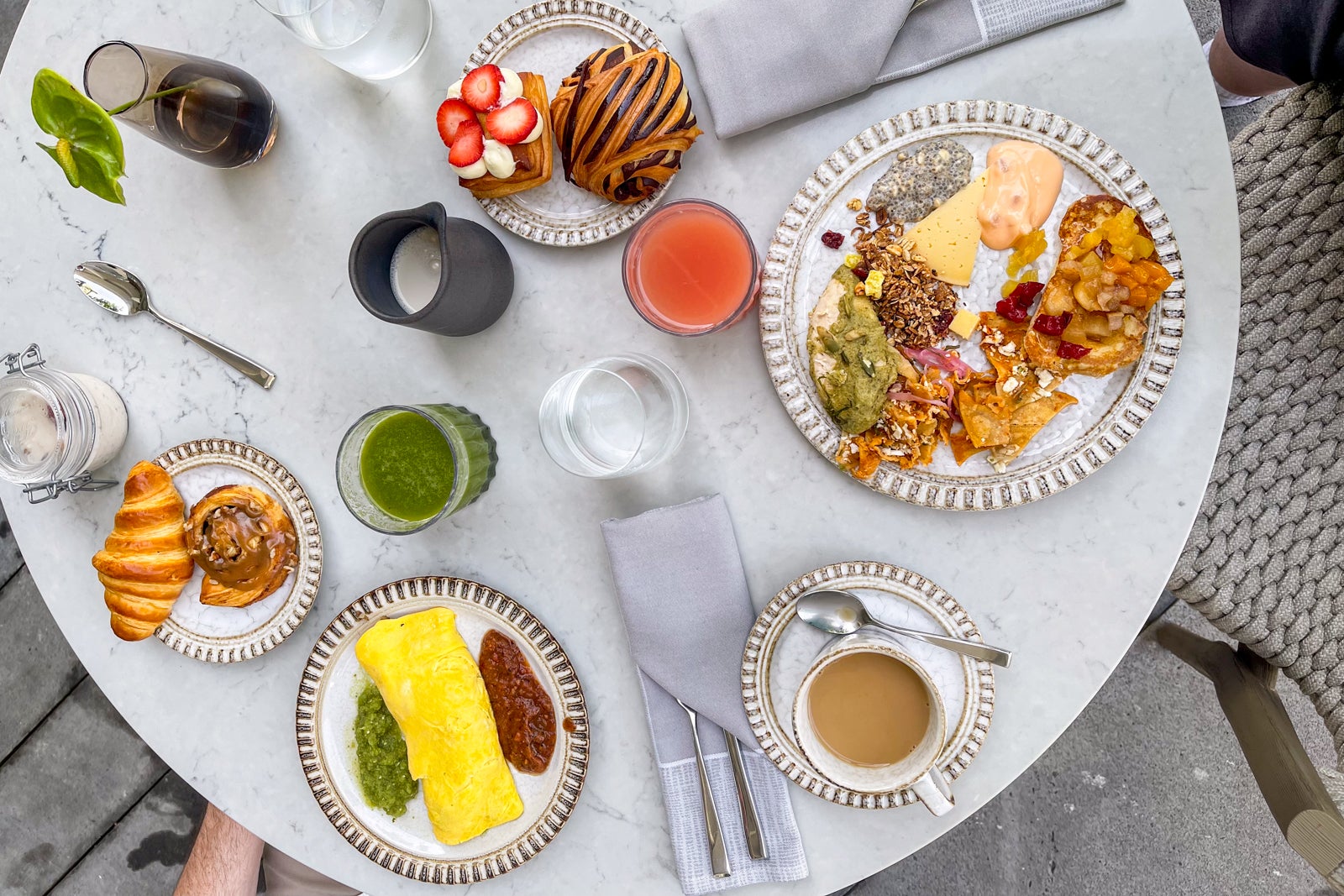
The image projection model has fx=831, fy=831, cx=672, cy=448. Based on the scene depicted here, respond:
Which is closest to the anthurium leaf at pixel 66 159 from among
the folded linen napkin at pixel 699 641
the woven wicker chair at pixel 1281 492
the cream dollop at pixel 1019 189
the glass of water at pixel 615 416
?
the glass of water at pixel 615 416

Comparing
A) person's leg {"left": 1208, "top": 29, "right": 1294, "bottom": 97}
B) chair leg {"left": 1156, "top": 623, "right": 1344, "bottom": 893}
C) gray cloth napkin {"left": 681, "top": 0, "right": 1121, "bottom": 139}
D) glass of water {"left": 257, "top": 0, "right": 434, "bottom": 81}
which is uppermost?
glass of water {"left": 257, "top": 0, "right": 434, "bottom": 81}

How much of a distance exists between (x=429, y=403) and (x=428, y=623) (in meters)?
0.36

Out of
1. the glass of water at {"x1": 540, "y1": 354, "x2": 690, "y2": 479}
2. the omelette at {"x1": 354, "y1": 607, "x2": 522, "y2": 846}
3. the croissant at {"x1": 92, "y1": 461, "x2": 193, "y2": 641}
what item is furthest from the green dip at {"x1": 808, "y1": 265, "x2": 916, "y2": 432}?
the croissant at {"x1": 92, "y1": 461, "x2": 193, "y2": 641}

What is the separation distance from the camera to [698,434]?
4.46ft

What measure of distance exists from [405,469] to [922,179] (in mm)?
910

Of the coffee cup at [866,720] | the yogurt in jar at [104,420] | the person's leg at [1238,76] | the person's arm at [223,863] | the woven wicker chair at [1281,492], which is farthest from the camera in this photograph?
the person's arm at [223,863]

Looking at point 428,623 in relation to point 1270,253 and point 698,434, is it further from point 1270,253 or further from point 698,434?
point 1270,253

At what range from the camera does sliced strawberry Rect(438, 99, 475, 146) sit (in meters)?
1.22

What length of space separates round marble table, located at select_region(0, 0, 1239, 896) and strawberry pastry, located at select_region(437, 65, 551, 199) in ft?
0.50

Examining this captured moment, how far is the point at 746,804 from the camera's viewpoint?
4.33 feet

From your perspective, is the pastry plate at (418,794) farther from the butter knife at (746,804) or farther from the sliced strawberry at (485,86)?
the sliced strawberry at (485,86)

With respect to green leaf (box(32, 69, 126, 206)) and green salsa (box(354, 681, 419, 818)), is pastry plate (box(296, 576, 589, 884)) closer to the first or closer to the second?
green salsa (box(354, 681, 419, 818))

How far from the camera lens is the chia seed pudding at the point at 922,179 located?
124 cm

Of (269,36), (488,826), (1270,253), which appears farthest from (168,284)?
(1270,253)
